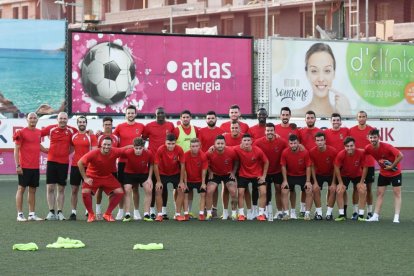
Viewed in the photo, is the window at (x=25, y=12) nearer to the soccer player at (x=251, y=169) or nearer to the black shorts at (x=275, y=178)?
the black shorts at (x=275, y=178)

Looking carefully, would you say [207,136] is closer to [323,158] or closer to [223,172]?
[223,172]

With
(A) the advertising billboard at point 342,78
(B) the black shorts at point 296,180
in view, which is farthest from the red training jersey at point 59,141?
(A) the advertising billboard at point 342,78

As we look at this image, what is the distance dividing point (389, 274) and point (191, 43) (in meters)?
20.7

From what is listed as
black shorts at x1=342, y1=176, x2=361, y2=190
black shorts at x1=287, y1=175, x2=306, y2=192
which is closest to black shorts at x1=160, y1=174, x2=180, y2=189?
black shorts at x1=287, y1=175, x2=306, y2=192

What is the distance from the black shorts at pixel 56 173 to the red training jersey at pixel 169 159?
62.6 inches

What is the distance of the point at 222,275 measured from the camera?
1210 centimetres

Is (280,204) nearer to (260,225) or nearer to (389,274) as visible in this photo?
(260,225)

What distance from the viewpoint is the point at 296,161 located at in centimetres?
1942

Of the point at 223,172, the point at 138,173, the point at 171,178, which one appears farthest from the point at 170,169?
the point at 223,172

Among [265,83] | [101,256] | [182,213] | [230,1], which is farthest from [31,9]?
[101,256]

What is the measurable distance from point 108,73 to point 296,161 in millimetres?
12846

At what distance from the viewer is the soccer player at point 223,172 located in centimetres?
1927

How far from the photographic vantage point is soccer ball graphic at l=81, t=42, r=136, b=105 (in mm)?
30938

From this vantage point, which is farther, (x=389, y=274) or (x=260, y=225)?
(x=260, y=225)
